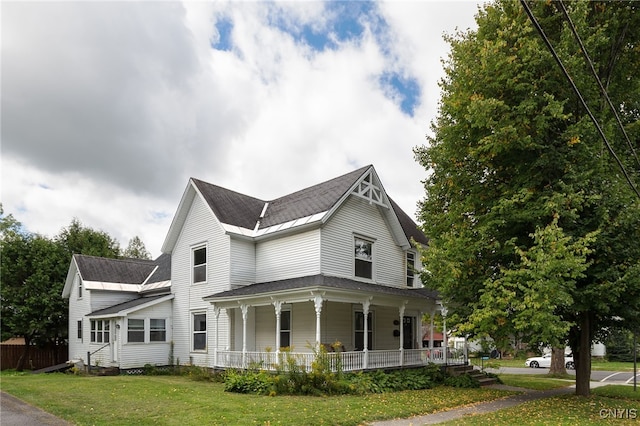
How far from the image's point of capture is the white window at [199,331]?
22984 mm

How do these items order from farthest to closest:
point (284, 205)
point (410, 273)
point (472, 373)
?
point (410, 273)
point (284, 205)
point (472, 373)

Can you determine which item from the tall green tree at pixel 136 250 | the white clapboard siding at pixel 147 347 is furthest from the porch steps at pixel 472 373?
the tall green tree at pixel 136 250

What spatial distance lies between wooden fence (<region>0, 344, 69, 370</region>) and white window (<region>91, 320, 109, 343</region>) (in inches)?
300

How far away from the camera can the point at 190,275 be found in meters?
24.0

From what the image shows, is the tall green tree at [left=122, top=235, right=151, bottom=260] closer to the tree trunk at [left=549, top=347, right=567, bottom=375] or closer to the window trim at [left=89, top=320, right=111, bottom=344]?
the window trim at [left=89, top=320, right=111, bottom=344]

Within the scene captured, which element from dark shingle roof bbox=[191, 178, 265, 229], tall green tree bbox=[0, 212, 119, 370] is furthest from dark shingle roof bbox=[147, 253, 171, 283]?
dark shingle roof bbox=[191, 178, 265, 229]

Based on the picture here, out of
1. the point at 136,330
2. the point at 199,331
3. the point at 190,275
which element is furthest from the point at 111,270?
the point at 199,331

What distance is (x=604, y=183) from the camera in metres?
14.3

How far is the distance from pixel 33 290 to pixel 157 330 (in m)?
11.7

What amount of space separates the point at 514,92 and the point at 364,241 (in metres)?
9.96

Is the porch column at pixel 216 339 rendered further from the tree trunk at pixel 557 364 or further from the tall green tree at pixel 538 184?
the tree trunk at pixel 557 364

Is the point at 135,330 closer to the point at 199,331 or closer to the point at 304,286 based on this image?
the point at 199,331

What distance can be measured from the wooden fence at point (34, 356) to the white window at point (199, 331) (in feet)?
47.4

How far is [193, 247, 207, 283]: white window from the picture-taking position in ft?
76.8
